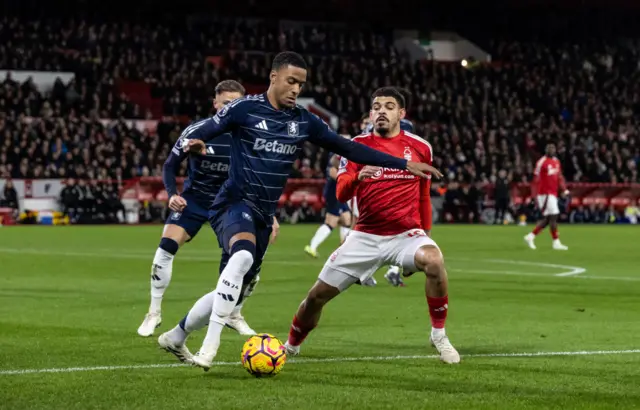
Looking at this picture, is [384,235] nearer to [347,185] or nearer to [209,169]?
[347,185]

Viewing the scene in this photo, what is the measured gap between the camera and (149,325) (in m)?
11.6

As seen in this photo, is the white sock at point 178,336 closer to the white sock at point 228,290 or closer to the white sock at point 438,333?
the white sock at point 228,290

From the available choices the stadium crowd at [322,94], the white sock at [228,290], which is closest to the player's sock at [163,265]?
the white sock at [228,290]

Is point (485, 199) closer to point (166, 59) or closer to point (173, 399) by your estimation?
point (166, 59)

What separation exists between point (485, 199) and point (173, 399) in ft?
132

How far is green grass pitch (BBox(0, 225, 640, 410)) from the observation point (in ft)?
25.5

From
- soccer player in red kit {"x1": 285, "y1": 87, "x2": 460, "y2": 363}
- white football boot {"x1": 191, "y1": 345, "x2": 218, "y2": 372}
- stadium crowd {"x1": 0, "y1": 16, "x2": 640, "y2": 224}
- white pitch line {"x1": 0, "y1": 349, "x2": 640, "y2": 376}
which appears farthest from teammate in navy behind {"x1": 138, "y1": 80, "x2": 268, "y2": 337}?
stadium crowd {"x1": 0, "y1": 16, "x2": 640, "y2": 224}

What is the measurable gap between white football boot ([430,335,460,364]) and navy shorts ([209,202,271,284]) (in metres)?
1.55

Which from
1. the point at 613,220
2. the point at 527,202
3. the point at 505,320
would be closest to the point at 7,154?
the point at 527,202

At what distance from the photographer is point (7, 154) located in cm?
3966

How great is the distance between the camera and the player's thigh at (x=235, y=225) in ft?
29.7

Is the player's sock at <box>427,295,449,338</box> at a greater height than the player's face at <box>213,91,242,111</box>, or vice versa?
the player's face at <box>213,91,242,111</box>

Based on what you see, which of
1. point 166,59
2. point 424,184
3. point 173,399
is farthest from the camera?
point 166,59

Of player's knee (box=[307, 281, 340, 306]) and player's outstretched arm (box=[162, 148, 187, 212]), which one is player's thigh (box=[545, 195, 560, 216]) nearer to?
player's outstretched arm (box=[162, 148, 187, 212])
